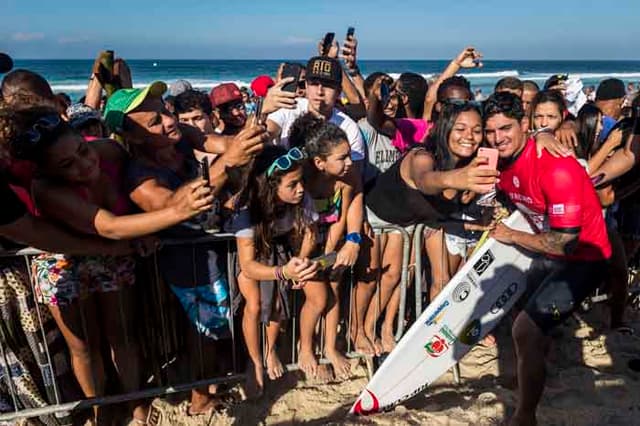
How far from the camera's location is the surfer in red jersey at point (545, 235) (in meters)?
2.96

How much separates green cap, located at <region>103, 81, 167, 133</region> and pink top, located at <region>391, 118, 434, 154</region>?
84.9 inches

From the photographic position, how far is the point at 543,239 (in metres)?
3.13

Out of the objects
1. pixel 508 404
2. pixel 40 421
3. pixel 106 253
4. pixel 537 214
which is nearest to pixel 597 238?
pixel 537 214

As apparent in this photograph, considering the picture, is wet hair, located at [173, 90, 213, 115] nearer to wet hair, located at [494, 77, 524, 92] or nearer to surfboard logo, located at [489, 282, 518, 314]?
surfboard logo, located at [489, 282, 518, 314]

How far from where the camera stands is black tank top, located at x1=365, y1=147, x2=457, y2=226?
3352mm

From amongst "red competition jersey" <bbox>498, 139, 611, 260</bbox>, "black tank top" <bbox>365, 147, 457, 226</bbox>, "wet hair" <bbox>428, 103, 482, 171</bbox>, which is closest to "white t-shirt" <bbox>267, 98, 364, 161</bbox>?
"black tank top" <bbox>365, 147, 457, 226</bbox>

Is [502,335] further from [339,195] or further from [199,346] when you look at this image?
[199,346]

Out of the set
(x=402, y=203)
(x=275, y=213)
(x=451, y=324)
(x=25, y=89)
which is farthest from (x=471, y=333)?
(x=25, y=89)

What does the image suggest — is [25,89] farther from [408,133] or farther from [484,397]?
[484,397]

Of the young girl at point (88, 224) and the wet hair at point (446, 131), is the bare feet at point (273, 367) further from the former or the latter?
the wet hair at point (446, 131)

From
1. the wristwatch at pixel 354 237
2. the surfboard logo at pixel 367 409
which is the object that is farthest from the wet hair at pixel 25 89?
the surfboard logo at pixel 367 409

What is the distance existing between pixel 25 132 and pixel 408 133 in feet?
10.4

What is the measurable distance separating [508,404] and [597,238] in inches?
49.5

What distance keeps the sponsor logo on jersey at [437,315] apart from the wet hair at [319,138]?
1.27 meters
